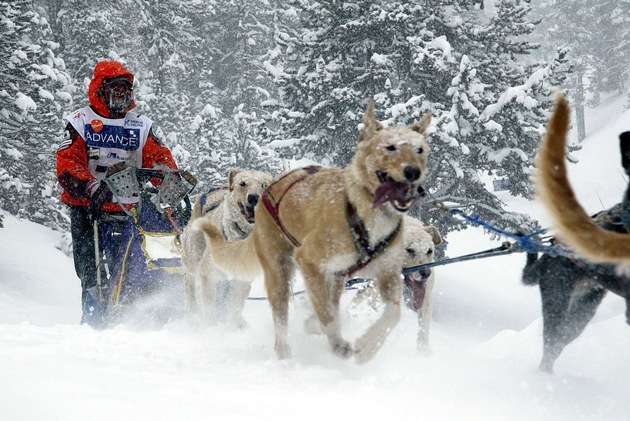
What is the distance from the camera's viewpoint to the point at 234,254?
497 centimetres

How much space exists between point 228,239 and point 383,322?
10.6 ft

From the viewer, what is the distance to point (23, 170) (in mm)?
15156

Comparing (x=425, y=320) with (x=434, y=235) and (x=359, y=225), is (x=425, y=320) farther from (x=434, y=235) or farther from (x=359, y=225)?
(x=359, y=225)

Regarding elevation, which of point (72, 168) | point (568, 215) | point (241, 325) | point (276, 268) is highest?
point (568, 215)

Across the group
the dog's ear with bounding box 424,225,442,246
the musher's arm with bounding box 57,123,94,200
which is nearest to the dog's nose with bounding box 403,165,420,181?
the dog's ear with bounding box 424,225,442,246

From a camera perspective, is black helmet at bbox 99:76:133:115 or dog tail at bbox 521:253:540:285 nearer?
dog tail at bbox 521:253:540:285

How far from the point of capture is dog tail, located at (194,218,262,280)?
15.8 ft

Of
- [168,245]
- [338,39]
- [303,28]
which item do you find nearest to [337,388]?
[168,245]

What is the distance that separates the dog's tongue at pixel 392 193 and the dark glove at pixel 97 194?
3465 mm

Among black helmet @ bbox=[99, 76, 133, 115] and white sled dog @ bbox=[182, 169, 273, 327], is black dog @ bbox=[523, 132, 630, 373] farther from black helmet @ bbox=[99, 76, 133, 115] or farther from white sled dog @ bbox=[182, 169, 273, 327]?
black helmet @ bbox=[99, 76, 133, 115]

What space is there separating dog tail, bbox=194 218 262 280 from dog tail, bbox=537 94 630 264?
2803 mm

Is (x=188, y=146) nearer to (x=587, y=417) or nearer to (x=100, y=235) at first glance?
(x=100, y=235)

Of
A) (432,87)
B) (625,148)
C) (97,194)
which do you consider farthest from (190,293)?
(432,87)

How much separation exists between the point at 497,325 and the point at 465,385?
822 centimetres
